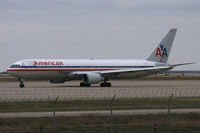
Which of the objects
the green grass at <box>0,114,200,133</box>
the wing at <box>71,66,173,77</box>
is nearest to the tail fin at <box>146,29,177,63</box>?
the wing at <box>71,66,173,77</box>

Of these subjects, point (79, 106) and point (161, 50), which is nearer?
point (79, 106)

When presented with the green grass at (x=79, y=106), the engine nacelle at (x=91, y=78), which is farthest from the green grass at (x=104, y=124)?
the engine nacelle at (x=91, y=78)

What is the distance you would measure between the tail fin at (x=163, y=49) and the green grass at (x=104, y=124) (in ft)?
130

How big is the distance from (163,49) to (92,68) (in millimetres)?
11633

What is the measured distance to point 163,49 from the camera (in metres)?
63.9

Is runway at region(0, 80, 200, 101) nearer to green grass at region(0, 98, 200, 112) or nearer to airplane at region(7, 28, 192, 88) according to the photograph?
airplane at region(7, 28, 192, 88)

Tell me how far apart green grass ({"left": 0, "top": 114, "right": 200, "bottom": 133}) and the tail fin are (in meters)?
39.6

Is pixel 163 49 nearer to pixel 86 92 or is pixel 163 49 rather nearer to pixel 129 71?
pixel 129 71

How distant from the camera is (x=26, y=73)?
54688mm

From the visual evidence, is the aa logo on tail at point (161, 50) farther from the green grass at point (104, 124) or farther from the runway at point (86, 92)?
the green grass at point (104, 124)

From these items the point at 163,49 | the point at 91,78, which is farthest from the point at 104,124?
the point at 163,49

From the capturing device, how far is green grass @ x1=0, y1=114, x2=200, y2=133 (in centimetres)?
2053

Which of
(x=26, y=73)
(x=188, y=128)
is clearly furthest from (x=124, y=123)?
(x=26, y=73)

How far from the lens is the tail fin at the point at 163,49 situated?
63.8 m
